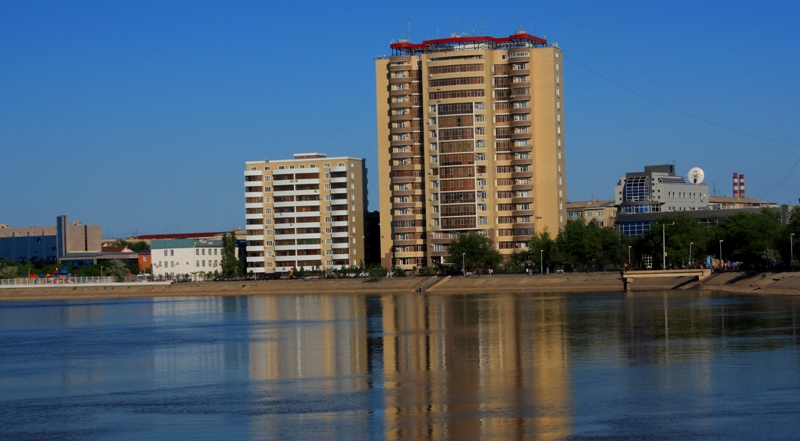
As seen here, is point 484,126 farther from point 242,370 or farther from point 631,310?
point 242,370

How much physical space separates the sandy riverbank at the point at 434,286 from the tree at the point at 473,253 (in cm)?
528

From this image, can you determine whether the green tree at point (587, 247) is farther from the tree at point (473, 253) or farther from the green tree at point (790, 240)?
the green tree at point (790, 240)

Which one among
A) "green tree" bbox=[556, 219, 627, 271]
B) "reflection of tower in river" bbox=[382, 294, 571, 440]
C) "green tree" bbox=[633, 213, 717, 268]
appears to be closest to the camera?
"reflection of tower in river" bbox=[382, 294, 571, 440]

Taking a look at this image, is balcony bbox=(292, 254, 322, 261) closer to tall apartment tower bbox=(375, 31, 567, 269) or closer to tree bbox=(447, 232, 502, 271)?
tall apartment tower bbox=(375, 31, 567, 269)

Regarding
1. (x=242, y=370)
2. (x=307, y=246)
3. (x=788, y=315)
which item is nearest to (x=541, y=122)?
(x=307, y=246)

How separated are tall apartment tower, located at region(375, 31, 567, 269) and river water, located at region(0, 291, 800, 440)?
75.0m

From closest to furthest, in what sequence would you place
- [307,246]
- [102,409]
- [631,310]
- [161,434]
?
[161,434], [102,409], [631,310], [307,246]

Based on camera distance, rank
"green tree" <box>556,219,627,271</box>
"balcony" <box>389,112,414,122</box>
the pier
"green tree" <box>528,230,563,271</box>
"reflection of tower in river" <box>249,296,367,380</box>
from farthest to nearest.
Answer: "balcony" <box>389,112,414,122</box>, "green tree" <box>556,219,627,271</box>, "green tree" <box>528,230,563,271</box>, the pier, "reflection of tower in river" <box>249,296,367,380</box>

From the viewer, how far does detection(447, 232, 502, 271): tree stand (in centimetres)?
15300

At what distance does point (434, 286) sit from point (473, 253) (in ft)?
30.9

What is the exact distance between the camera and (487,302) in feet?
363

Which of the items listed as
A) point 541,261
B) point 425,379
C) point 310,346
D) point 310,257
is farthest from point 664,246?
point 425,379

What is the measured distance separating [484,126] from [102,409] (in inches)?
4835

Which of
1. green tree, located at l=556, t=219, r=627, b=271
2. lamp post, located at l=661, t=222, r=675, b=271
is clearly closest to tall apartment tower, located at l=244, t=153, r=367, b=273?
green tree, located at l=556, t=219, r=627, b=271
